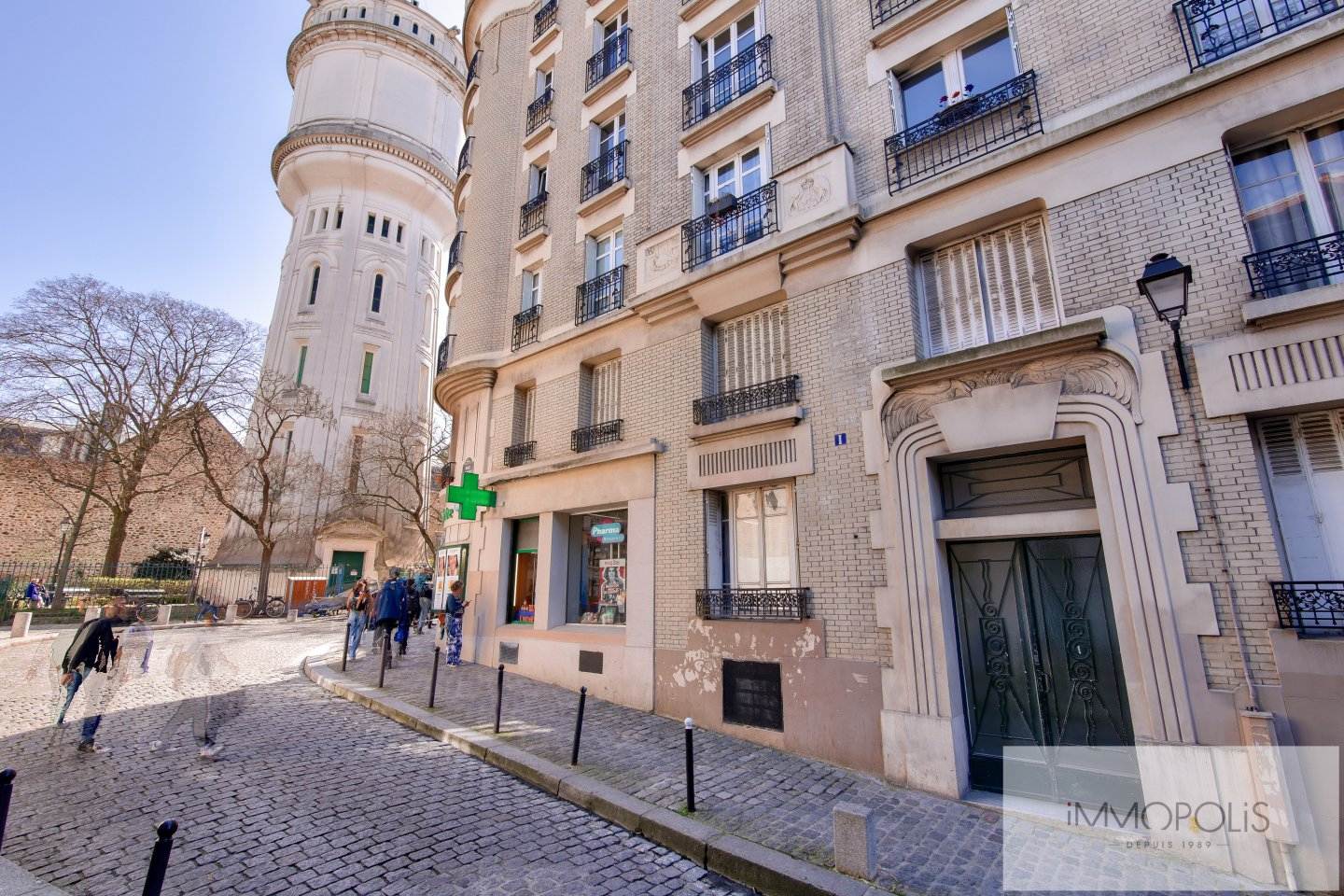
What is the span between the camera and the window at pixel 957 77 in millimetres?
7926

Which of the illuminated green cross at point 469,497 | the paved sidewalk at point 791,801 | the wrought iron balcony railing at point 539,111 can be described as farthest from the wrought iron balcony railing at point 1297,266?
the wrought iron balcony railing at point 539,111

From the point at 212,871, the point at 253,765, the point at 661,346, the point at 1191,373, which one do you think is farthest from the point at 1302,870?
the point at 253,765

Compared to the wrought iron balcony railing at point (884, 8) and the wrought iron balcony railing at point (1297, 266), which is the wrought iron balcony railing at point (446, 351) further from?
the wrought iron balcony railing at point (1297, 266)

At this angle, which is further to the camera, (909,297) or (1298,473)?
(909,297)

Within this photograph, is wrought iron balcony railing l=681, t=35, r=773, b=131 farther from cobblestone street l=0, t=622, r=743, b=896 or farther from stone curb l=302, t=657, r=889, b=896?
cobblestone street l=0, t=622, r=743, b=896

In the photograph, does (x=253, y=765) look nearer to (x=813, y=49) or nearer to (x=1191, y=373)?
(x=1191, y=373)

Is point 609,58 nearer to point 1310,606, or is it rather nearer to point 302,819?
Result: point 302,819

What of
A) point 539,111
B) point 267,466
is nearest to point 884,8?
point 539,111

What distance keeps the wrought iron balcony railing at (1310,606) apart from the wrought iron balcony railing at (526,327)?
39.7 ft

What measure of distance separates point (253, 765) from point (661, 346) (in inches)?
320

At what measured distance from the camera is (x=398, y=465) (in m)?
34.4

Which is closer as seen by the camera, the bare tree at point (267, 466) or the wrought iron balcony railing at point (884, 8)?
the wrought iron balcony railing at point (884, 8)

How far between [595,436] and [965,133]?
7.61m

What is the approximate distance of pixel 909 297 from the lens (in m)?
7.72
